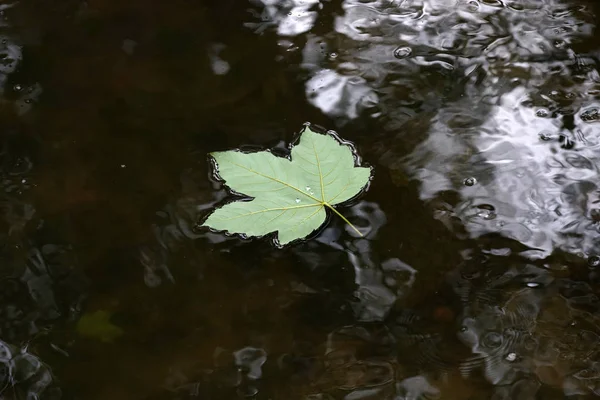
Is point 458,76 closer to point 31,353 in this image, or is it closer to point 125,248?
point 125,248

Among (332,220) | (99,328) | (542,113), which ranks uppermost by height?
(542,113)

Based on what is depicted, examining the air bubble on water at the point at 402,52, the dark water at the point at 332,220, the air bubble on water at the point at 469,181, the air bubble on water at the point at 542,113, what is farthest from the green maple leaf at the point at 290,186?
the air bubble on water at the point at 542,113

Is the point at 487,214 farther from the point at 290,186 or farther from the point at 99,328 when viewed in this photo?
the point at 99,328

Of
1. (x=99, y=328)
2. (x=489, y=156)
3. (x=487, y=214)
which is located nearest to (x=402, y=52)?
(x=489, y=156)

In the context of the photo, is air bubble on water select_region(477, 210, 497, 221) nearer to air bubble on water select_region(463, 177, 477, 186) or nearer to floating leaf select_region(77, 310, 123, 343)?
air bubble on water select_region(463, 177, 477, 186)

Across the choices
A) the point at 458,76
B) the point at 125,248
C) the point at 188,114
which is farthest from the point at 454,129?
the point at 125,248
